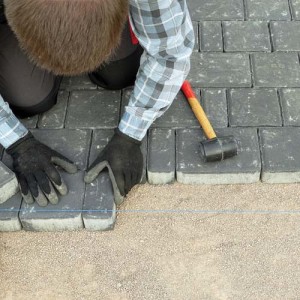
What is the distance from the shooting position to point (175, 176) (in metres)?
2.80

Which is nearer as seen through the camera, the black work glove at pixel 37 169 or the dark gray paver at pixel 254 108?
the black work glove at pixel 37 169

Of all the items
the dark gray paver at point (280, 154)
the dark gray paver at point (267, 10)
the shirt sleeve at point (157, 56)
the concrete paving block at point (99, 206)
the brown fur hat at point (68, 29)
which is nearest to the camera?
the brown fur hat at point (68, 29)

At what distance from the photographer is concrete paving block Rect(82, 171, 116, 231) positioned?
2.61 m

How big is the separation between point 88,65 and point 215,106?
3.89 ft

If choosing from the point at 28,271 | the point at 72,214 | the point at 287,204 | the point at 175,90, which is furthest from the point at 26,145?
the point at 287,204

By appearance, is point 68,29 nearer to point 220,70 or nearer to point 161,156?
point 161,156

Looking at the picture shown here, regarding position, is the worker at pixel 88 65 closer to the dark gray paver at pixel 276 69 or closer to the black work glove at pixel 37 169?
the black work glove at pixel 37 169

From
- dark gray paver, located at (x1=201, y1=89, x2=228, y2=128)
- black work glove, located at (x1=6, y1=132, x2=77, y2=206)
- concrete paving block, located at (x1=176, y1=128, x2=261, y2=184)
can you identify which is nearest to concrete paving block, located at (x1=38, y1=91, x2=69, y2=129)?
black work glove, located at (x1=6, y1=132, x2=77, y2=206)

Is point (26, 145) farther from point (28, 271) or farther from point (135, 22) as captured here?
point (135, 22)

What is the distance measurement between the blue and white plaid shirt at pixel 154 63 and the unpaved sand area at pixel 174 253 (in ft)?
1.34

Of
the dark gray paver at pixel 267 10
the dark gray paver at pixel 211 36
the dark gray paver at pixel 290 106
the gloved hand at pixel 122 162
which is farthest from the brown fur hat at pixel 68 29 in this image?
the dark gray paver at pixel 267 10

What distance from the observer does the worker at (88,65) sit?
1785mm

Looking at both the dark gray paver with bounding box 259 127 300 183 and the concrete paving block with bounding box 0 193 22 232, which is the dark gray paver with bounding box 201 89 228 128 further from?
the concrete paving block with bounding box 0 193 22 232

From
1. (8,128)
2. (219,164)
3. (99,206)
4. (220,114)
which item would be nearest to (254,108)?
(220,114)
